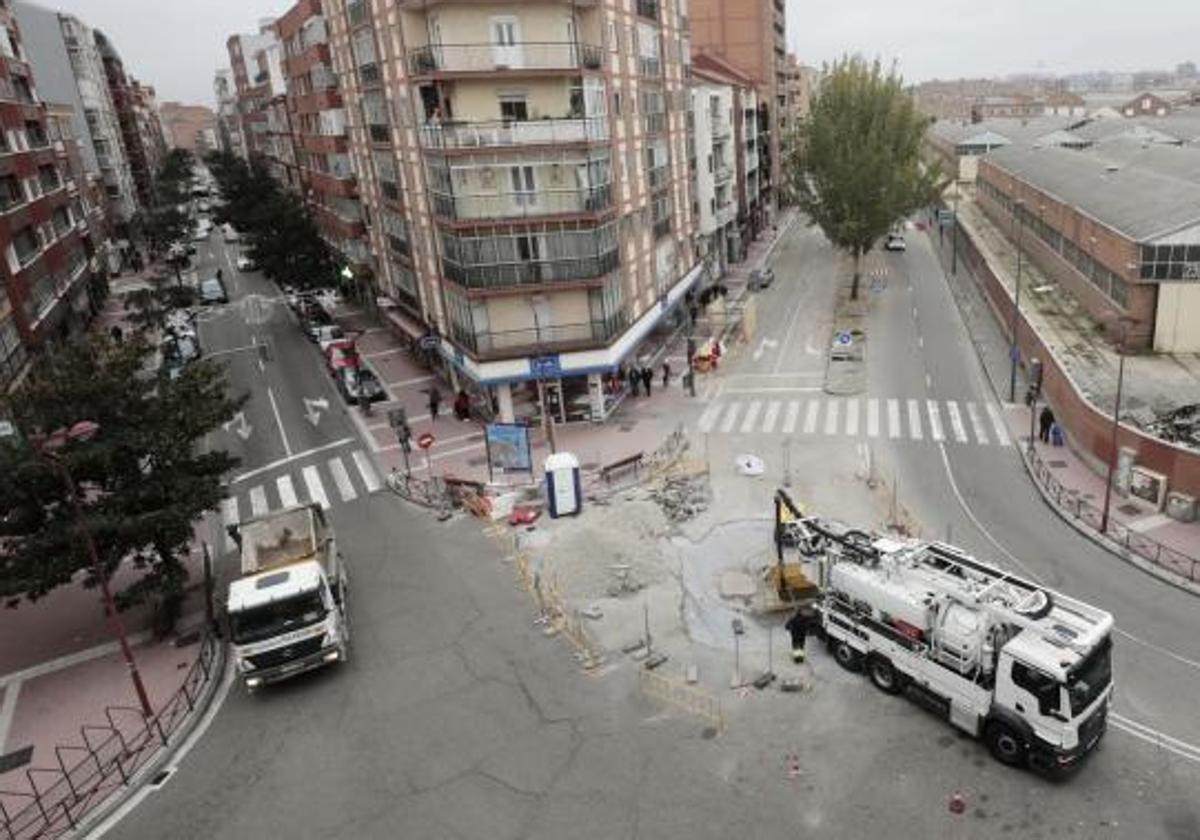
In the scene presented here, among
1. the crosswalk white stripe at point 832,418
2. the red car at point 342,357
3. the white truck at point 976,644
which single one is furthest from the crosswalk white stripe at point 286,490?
the crosswalk white stripe at point 832,418

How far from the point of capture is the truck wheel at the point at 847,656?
19.7 m

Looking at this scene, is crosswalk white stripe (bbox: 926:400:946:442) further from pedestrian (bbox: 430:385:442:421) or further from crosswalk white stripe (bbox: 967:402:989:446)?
pedestrian (bbox: 430:385:442:421)

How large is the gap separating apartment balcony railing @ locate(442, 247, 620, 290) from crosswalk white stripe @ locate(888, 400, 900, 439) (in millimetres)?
14207

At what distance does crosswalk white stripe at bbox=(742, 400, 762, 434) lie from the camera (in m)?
37.2

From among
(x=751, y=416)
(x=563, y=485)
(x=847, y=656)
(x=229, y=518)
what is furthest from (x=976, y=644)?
(x=229, y=518)

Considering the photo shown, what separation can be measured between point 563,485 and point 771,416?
13386mm

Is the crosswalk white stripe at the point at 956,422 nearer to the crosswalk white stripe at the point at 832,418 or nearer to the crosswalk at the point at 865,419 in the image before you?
the crosswalk at the point at 865,419

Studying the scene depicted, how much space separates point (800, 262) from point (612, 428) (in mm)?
43947

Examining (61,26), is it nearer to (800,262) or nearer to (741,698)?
(800,262)

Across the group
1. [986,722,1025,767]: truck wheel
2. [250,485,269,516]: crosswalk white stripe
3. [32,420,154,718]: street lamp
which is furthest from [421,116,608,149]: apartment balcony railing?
[986,722,1025,767]: truck wheel

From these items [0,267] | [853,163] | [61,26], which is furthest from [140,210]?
[853,163]

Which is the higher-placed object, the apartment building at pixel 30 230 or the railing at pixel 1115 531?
the apartment building at pixel 30 230

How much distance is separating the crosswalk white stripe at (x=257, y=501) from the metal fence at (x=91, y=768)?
11.8 meters

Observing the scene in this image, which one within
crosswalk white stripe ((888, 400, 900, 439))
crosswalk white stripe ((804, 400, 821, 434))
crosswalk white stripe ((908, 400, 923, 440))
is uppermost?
crosswalk white stripe ((804, 400, 821, 434))
